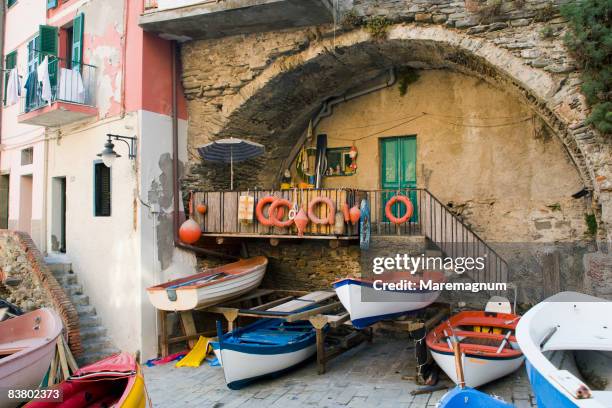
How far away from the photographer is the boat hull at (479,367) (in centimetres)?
636

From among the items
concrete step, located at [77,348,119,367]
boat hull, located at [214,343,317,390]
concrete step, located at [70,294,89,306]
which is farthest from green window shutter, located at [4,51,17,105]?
boat hull, located at [214,343,317,390]

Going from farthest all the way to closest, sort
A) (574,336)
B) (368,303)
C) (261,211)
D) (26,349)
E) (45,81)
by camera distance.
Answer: (45,81) → (261,211) → (368,303) → (26,349) → (574,336)

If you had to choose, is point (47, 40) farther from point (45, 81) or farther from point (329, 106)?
point (329, 106)

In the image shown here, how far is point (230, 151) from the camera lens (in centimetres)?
994

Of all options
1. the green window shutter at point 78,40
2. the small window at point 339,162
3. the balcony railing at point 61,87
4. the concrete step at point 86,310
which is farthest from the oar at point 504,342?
the green window shutter at point 78,40

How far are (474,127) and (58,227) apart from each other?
378 inches

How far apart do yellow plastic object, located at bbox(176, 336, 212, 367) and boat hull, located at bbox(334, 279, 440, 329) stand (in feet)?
10.1

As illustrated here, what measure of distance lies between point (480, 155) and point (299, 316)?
477 cm

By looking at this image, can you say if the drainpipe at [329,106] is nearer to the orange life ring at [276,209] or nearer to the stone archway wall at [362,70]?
the stone archway wall at [362,70]

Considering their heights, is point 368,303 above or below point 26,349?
above

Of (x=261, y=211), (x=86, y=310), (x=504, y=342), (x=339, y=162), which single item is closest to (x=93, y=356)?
(x=86, y=310)

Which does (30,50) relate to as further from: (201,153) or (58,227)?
(201,153)

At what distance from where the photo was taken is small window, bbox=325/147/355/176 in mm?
10891

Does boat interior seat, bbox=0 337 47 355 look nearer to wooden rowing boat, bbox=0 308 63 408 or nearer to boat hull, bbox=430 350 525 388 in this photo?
wooden rowing boat, bbox=0 308 63 408
